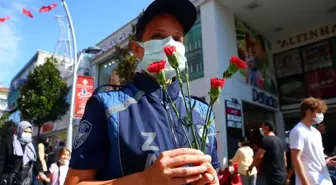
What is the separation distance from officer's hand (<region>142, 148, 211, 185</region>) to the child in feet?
13.0

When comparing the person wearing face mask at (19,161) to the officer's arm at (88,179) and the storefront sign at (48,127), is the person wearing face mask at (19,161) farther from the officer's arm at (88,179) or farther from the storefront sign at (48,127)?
the storefront sign at (48,127)

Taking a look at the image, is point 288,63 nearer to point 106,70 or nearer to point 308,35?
point 308,35

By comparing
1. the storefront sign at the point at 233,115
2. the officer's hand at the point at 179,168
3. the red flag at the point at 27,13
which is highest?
the red flag at the point at 27,13

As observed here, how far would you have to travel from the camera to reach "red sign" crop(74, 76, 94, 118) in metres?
9.12

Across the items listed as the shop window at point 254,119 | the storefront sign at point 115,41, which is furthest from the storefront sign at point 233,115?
the storefront sign at point 115,41

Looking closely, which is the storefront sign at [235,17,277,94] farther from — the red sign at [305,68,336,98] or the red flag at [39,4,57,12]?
the red flag at [39,4,57,12]

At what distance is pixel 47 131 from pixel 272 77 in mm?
19006

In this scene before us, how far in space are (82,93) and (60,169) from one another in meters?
5.51

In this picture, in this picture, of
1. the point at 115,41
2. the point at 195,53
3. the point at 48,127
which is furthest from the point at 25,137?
the point at 48,127

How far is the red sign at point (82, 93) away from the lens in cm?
912

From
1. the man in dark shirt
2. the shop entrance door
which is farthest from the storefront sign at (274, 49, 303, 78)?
the man in dark shirt

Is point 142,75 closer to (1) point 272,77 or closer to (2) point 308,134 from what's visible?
(2) point 308,134

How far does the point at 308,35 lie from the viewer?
14.3 m

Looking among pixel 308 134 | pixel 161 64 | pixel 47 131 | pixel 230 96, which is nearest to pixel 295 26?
pixel 230 96
